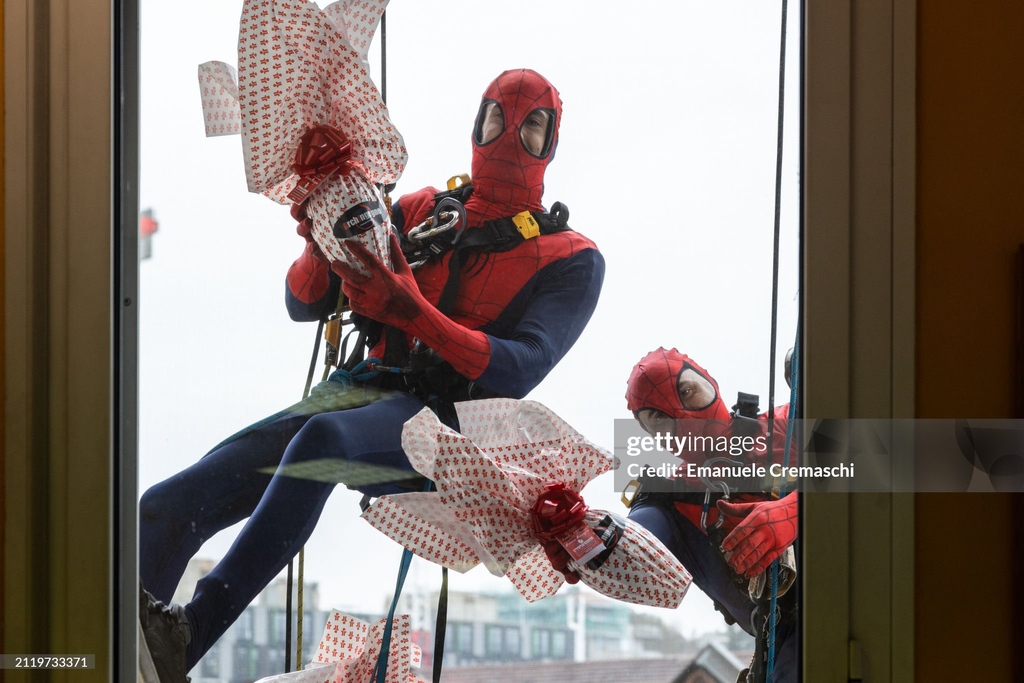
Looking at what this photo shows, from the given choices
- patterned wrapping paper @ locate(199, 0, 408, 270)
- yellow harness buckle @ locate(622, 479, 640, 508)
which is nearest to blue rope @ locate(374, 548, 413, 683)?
yellow harness buckle @ locate(622, 479, 640, 508)

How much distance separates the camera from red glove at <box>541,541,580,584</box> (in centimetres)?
108

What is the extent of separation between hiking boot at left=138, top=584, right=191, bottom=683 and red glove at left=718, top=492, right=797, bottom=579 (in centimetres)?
70

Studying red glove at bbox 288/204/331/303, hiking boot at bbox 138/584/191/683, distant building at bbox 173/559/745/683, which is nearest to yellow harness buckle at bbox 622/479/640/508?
distant building at bbox 173/559/745/683

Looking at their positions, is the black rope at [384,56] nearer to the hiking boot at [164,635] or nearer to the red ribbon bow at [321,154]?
Result: the red ribbon bow at [321,154]

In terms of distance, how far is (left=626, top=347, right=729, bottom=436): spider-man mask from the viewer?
1.11m

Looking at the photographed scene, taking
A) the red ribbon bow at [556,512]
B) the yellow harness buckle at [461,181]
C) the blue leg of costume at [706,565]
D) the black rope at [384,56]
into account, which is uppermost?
the black rope at [384,56]

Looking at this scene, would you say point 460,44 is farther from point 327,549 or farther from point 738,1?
point 327,549

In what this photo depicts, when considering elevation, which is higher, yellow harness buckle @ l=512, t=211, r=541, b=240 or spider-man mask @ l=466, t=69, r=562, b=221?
spider-man mask @ l=466, t=69, r=562, b=221

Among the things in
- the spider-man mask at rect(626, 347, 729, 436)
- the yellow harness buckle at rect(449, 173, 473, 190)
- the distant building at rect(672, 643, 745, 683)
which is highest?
the yellow harness buckle at rect(449, 173, 473, 190)

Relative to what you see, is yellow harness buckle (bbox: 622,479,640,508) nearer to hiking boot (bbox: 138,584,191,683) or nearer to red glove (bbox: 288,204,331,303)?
red glove (bbox: 288,204,331,303)

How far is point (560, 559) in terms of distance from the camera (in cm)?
109

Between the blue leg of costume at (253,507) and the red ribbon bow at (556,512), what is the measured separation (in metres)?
0.17

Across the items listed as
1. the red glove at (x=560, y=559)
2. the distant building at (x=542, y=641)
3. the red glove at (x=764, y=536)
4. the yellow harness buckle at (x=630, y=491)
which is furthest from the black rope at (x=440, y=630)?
the red glove at (x=764, y=536)

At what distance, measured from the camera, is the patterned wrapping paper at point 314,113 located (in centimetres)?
108
